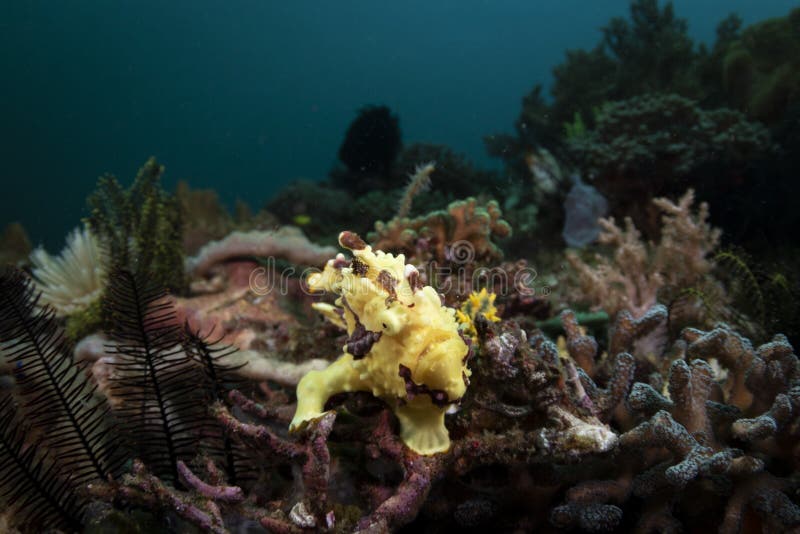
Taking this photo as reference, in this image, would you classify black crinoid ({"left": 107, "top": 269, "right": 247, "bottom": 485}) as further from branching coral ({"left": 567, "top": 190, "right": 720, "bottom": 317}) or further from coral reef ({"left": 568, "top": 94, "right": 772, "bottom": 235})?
coral reef ({"left": 568, "top": 94, "right": 772, "bottom": 235})

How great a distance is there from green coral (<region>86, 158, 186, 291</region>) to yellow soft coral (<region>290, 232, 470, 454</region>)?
3336 millimetres

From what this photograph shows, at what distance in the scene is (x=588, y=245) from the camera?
6.85m

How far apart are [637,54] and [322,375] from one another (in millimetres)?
13777

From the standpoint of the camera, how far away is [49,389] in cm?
218

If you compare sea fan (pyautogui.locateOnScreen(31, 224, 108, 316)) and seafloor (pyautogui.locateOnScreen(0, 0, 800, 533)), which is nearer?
seafloor (pyautogui.locateOnScreen(0, 0, 800, 533))

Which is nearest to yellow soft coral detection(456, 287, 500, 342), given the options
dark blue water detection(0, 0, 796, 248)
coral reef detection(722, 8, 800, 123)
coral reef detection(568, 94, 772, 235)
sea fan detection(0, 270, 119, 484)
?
sea fan detection(0, 270, 119, 484)

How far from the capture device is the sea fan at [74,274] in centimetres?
457

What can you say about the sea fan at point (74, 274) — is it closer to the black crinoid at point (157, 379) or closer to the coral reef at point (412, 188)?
the black crinoid at point (157, 379)

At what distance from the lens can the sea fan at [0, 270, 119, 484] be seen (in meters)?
2.09

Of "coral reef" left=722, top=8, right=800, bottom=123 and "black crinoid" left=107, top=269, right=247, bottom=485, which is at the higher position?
"coral reef" left=722, top=8, right=800, bottom=123

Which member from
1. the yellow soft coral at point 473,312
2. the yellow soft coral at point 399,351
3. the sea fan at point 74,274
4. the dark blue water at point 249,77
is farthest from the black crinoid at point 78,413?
the dark blue water at point 249,77

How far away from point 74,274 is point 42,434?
127 inches

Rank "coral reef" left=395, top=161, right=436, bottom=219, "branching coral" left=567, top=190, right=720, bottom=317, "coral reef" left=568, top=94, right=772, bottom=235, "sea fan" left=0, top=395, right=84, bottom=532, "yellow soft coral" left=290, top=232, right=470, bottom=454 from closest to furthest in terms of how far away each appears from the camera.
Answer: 1. "yellow soft coral" left=290, top=232, right=470, bottom=454
2. "sea fan" left=0, top=395, right=84, bottom=532
3. "branching coral" left=567, top=190, right=720, bottom=317
4. "coral reef" left=395, top=161, right=436, bottom=219
5. "coral reef" left=568, top=94, right=772, bottom=235

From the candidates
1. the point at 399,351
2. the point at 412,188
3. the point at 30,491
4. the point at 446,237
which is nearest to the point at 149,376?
the point at 30,491
